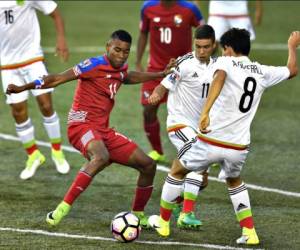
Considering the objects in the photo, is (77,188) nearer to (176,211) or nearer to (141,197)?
(141,197)

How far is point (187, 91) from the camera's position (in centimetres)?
1122

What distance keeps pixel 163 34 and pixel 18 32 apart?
2.14 meters

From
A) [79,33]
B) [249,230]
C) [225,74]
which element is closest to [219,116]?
[225,74]

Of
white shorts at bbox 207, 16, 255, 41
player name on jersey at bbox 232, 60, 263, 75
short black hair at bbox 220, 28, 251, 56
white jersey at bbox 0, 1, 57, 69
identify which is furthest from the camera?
white shorts at bbox 207, 16, 255, 41

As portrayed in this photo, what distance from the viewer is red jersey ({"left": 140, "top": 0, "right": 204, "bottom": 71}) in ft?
45.7

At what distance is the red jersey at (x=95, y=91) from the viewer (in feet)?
35.4

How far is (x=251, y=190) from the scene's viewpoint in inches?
499

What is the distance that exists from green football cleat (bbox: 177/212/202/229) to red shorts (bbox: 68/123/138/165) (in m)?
0.89

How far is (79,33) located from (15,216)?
14.8 metres

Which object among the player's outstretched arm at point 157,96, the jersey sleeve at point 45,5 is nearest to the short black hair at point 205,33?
the player's outstretched arm at point 157,96

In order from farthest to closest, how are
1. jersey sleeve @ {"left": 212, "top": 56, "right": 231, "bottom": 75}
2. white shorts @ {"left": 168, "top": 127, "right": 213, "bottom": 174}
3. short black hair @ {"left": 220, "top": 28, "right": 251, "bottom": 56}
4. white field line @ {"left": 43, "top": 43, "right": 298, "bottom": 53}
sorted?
white field line @ {"left": 43, "top": 43, "right": 298, "bottom": 53}, white shorts @ {"left": 168, "top": 127, "right": 213, "bottom": 174}, short black hair @ {"left": 220, "top": 28, "right": 251, "bottom": 56}, jersey sleeve @ {"left": 212, "top": 56, "right": 231, "bottom": 75}

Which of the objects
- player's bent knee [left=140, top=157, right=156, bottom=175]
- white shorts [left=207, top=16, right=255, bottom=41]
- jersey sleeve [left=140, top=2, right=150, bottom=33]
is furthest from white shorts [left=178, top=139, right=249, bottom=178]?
white shorts [left=207, top=16, right=255, bottom=41]

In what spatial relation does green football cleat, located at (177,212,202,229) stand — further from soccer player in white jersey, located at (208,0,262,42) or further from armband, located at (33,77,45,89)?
soccer player in white jersey, located at (208,0,262,42)

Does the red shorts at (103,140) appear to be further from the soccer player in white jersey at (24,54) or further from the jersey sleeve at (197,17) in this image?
the jersey sleeve at (197,17)
